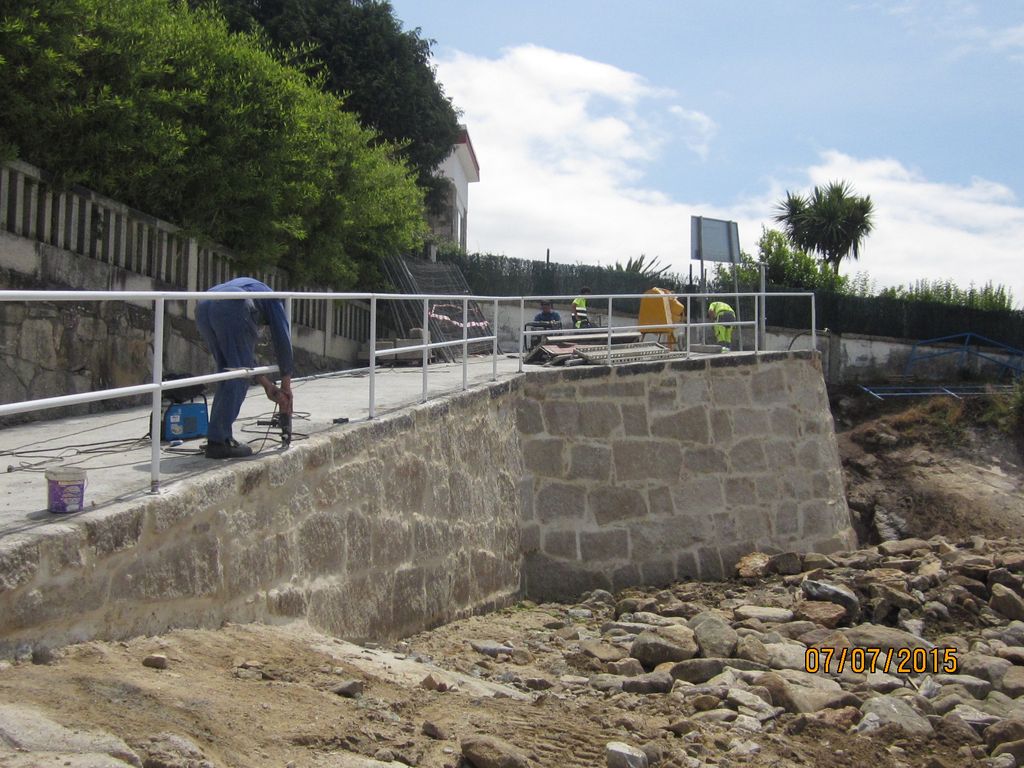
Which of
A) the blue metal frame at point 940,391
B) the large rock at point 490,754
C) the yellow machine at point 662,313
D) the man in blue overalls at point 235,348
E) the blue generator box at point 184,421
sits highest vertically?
the yellow machine at point 662,313

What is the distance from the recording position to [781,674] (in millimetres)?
6941

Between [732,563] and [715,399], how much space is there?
70.2 inches

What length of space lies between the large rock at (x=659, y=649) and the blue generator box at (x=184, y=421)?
3.21 meters

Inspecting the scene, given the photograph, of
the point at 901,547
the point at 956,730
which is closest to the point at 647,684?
the point at 956,730

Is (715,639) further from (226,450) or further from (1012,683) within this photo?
(226,450)

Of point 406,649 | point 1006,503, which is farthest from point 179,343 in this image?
point 1006,503

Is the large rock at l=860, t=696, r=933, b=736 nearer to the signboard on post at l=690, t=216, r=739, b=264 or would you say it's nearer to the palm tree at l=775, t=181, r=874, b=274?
the signboard on post at l=690, t=216, r=739, b=264

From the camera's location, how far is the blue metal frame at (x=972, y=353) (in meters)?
25.7

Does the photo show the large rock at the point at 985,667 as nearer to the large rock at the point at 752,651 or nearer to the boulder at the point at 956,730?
the boulder at the point at 956,730

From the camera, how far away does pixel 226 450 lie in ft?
18.1

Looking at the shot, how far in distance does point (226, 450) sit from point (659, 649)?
3302mm

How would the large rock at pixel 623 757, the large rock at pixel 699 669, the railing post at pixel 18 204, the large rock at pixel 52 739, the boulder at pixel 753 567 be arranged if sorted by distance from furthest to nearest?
1. the boulder at pixel 753 567
2. the railing post at pixel 18 204
3. the large rock at pixel 699 669
4. the large rock at pixel 623 757
5. the large rock at pixel 52 739

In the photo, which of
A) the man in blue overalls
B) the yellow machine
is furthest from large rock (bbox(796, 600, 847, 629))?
the man in blue overalls

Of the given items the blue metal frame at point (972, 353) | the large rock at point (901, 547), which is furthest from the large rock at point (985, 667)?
the blue metal frame at point (972, 353)
